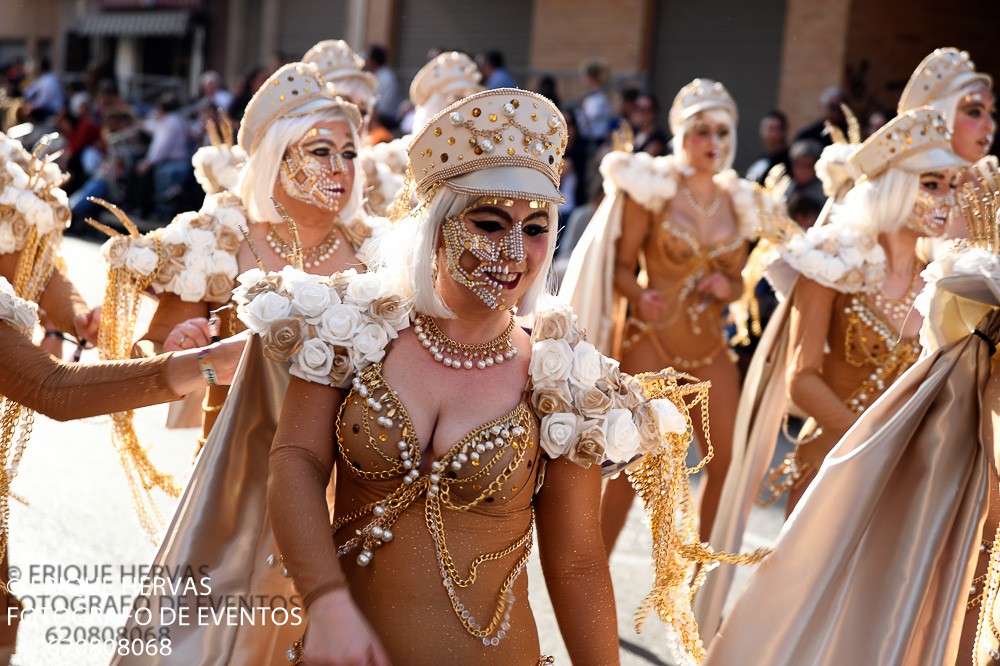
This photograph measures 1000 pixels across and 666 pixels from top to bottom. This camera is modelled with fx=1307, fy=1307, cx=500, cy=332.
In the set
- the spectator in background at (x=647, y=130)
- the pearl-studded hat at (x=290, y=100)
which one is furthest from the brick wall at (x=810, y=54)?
the pearl-studded hat at (x=290, y=100)

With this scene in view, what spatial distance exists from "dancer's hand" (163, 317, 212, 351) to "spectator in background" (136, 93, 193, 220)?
12.8 metres

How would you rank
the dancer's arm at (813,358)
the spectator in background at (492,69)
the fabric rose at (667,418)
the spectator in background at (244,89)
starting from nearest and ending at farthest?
the fabric rose at (667,418), the dancer's arm at (813,358), the spectator in background at (492,69), the spectator in background at (244,89)

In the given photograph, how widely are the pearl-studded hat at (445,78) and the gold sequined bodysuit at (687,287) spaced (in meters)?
1.49

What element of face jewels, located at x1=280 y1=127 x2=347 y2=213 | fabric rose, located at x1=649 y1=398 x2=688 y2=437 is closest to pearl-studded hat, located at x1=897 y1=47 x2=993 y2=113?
face jewels, located at x1=280 y1=127 x2=347 y2=213

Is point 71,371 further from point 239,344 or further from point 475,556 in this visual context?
point 475,556

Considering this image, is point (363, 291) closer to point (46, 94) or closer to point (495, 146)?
point (495, 146)

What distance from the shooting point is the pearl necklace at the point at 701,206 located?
6391 mm

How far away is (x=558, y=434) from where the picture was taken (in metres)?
2.85

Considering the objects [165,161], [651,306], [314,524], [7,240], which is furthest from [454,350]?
[165,161]

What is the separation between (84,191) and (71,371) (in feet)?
48.5

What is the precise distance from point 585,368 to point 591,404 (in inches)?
3.4

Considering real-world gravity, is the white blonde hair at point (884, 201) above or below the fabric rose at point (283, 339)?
above

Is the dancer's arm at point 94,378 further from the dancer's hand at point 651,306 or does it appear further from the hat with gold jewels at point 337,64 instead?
the hat with gold jewels at point 337,64

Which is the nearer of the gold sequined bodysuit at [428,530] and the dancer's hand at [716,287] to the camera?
the gold sequined bodysuit at [428,530]
